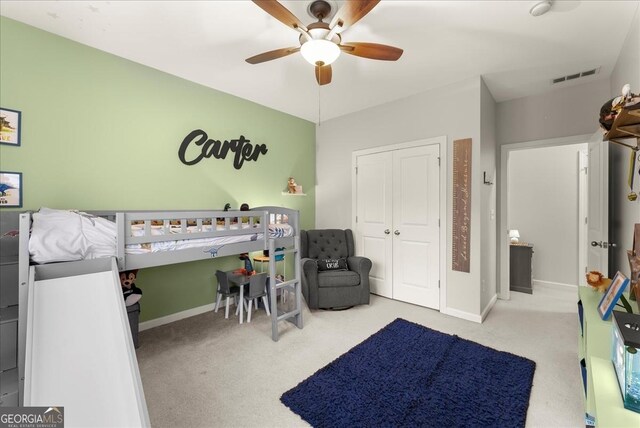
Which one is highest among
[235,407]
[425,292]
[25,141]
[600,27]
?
[600,27]

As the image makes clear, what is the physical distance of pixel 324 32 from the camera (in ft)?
5.90

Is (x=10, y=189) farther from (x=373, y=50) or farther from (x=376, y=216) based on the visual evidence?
(x=376, y=216)

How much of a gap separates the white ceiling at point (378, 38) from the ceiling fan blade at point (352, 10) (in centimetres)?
37

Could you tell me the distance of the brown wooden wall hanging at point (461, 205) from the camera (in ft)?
10.2

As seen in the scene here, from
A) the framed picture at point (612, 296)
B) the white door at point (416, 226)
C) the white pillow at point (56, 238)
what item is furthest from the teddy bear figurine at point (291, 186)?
the framed picture at point (612, 296)

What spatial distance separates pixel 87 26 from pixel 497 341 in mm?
4482

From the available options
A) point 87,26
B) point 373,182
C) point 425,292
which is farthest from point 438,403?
point 87,26

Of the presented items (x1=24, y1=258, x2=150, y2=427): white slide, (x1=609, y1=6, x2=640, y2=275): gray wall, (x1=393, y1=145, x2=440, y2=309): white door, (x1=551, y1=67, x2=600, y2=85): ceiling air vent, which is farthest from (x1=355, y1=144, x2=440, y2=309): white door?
(x1=24, y1=258, x2=150, y2=427): white slide

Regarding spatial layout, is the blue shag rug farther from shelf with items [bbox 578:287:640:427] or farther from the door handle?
the door handle

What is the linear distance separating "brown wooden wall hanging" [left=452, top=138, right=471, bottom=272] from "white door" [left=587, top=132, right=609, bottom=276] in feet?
3.58

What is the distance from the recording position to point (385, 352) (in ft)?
7.89

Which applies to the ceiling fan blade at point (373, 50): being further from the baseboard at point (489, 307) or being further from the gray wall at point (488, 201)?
the baseboard at point (489, 307)

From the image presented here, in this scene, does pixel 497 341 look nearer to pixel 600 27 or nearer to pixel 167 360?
pixel 600 27

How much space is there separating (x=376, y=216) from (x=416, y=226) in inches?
23.6
